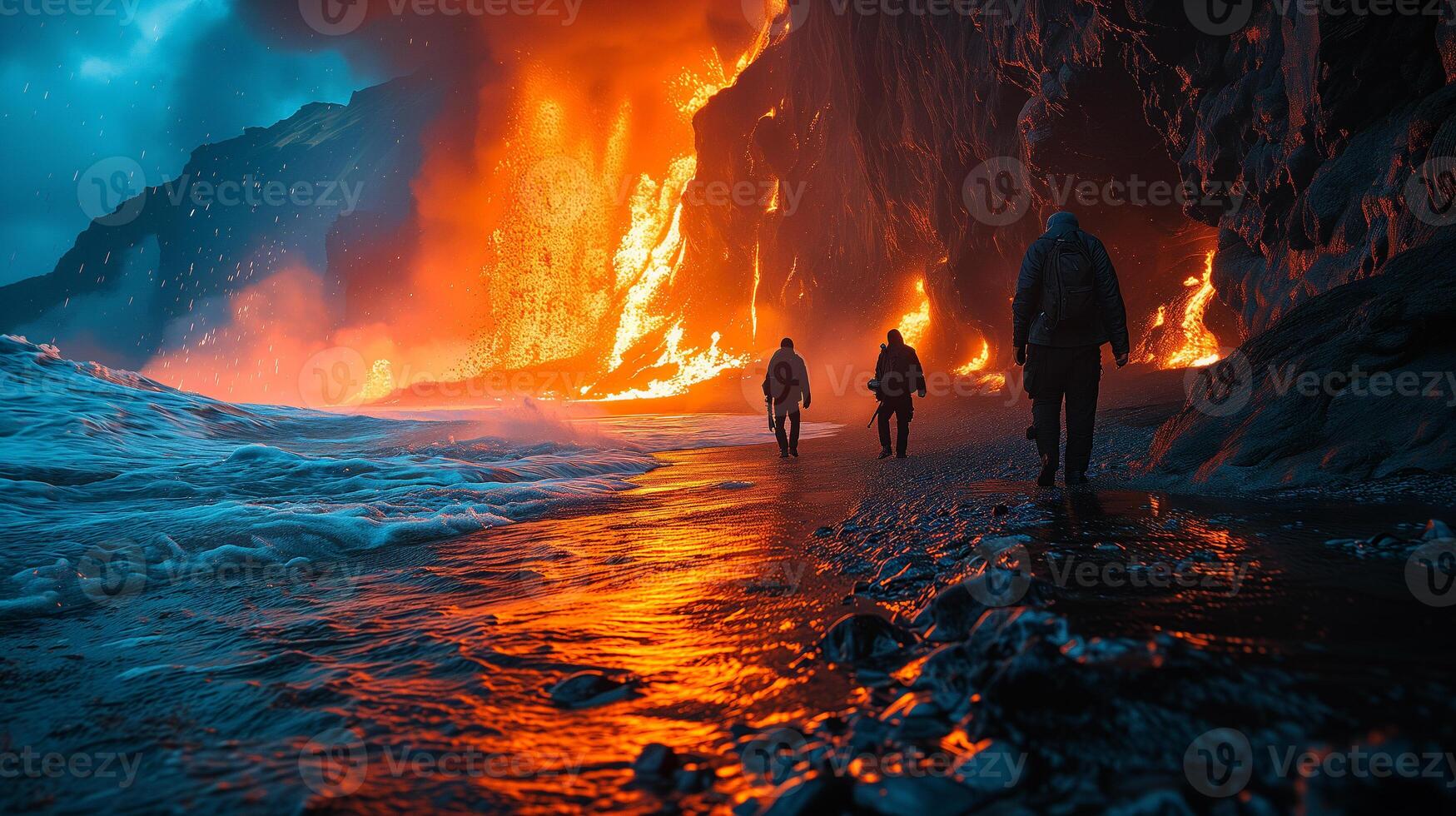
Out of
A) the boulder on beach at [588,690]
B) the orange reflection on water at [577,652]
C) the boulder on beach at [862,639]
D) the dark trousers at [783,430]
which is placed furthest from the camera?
the dark trousers at [783,430]

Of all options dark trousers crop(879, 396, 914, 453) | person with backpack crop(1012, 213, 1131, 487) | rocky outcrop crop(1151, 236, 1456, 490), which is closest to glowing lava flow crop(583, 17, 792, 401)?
dark trousers crop(879, 396, 914, 453)

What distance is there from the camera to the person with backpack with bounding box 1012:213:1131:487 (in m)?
4.79

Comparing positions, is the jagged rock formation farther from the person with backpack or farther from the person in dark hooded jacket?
the person with backpack

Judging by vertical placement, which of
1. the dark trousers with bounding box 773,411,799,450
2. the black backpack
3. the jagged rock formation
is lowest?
the dark trousers with bounding box 773,411,799,450

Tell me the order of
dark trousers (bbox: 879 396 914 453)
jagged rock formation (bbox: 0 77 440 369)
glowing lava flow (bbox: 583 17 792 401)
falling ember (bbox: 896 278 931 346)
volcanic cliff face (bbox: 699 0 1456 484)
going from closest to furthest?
volcanic cliff face (bbox: 699 0 1456 484)
dark trousers (bbox: 879 396 914 453)
falling ember (bbox: 896 278 931 346)
glowing lava flow (bbox: 583 17 792 401)
jagged rock formation (bbox: 0 77 440 369)

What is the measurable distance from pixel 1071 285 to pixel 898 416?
4.76 meters

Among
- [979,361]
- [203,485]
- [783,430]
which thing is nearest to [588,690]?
[203,485]

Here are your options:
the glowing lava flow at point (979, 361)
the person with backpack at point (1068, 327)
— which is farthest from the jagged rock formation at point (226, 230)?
the person with backpack at point (1068, 327)

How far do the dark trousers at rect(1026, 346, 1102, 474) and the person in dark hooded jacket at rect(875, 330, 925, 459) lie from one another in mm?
4347

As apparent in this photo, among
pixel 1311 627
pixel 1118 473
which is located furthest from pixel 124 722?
pixel 1118 473

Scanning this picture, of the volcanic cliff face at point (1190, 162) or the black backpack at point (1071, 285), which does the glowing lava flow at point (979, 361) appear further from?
the black backpack at point (1071, 285)

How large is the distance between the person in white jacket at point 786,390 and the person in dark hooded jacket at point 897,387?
4.76ft

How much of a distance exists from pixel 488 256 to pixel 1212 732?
10253cm

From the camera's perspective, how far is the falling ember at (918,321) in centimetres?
3094
